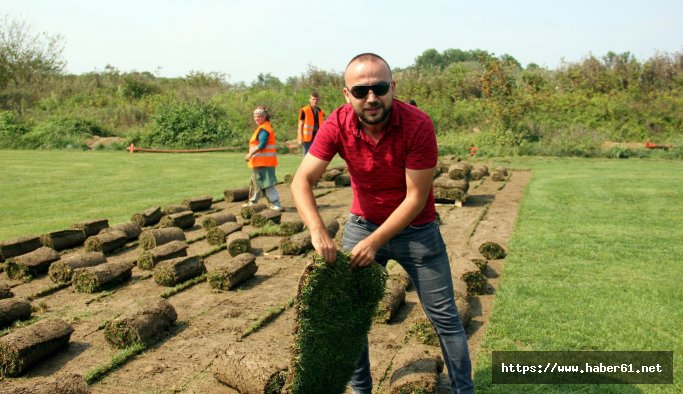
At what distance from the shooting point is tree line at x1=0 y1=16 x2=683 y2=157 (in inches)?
1136

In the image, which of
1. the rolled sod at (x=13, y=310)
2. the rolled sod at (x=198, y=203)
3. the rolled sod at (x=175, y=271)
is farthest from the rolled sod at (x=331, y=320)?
the rolled sod at (x=198, y=203)

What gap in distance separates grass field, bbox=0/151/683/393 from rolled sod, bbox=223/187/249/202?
43.4 inches

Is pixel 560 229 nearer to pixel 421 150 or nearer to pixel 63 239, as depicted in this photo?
pixel 421 150

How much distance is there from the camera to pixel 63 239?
969 cm

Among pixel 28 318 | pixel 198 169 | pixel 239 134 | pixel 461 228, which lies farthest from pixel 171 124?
pixel 28 318

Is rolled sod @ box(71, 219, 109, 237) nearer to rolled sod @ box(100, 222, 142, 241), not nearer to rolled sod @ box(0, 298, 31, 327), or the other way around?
rolled sod @ box(100, 222, 142, 241)

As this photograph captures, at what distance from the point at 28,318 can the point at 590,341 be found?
19.1 feet

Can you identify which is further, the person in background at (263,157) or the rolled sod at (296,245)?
the person in background at (263,157)

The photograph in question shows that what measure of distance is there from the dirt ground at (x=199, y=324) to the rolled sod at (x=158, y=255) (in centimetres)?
15

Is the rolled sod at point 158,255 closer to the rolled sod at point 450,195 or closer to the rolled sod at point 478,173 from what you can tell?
the rolled sod at point 450,195

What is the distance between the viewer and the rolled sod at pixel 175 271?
784 cm

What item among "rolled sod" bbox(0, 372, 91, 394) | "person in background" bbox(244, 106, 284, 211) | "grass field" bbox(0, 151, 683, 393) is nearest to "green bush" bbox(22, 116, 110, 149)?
"grass field" bbox(0, 151, 683, 393)

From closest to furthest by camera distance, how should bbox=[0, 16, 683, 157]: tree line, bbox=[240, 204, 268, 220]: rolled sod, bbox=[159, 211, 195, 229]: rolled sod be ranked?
bbox=[159, 211, 195, 229]: rolled sod
bbox=[240, 204, 268, 220]: rolled sod
bbox=[0, 16, 683, 157]: tree line

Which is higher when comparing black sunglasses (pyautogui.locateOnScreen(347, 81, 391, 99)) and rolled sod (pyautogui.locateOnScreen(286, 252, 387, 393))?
black sunglasses (pyautogui.locateOnScreen(347, 81, 391, 99))
